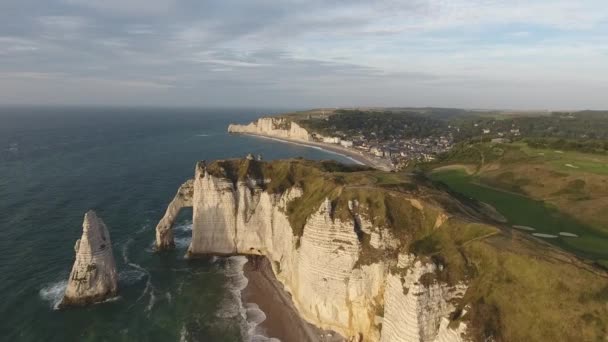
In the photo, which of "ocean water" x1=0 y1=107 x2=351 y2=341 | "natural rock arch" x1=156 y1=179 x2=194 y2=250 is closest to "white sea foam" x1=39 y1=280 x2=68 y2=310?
"ocean water" x1=0 y1=107 x2=351 y2=341

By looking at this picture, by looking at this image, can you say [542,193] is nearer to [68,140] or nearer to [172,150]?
[172,150]

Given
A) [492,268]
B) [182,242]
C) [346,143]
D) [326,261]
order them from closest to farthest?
[492,268] → [326,261] → [182,242] → [346,143]

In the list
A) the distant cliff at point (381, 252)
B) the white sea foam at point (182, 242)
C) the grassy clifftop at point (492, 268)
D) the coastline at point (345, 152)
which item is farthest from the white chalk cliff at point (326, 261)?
the coastline at point (345, 152)

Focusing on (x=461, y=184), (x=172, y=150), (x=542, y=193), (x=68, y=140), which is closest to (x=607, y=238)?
(x=542, y=193)

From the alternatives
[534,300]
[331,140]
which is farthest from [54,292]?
[331,140]

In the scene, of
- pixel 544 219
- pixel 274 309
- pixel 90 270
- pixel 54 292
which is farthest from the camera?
pixel 544 219

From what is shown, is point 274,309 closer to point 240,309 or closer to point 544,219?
point 240,309
